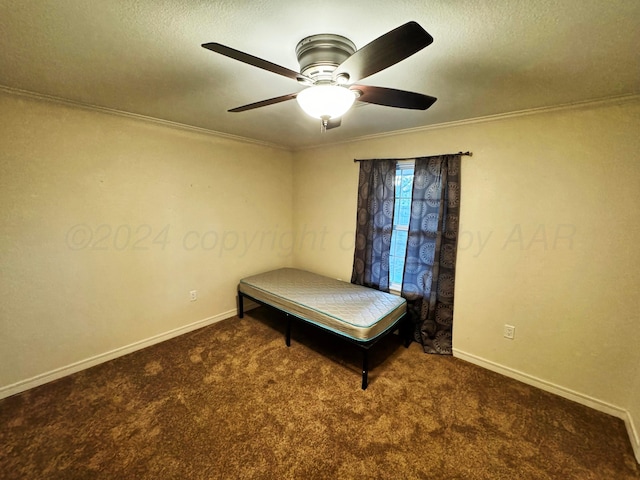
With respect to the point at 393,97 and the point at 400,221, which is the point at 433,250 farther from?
the point at 393,97

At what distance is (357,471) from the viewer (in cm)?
144

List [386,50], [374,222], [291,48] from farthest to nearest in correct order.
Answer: [374,222] < [291,48] < [386,50]

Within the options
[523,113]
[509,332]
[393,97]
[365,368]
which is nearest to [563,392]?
[509,332]

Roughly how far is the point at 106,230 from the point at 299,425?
2294 mm

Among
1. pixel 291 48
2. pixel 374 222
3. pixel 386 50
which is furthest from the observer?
pixel 374 222

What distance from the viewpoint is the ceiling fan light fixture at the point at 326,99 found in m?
1.09

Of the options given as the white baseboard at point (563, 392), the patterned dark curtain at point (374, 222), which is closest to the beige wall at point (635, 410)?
the white baseboard at point (563, 392)

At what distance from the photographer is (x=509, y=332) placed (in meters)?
2.23

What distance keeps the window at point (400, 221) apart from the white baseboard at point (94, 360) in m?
2.25

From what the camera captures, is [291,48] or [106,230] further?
[106,230]

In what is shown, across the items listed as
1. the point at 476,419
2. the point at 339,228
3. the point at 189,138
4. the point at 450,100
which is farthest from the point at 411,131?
the point at 476,419

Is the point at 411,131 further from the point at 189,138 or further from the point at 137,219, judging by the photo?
the point at 137,219

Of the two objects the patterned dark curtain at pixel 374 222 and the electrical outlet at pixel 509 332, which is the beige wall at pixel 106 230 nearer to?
the patterned dark curtain at pixel 374 222

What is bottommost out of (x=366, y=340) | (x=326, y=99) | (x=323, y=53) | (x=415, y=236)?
(x=366, y=340)
